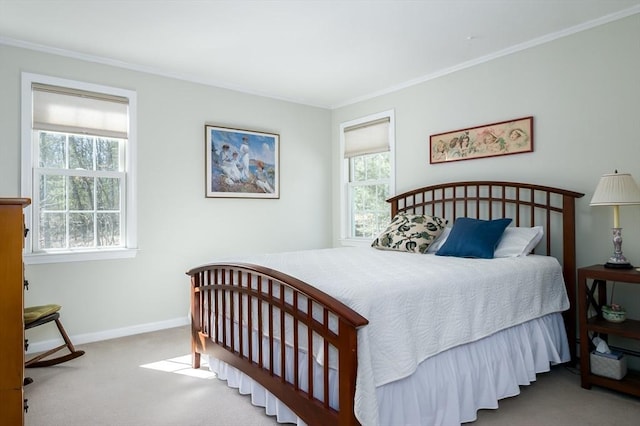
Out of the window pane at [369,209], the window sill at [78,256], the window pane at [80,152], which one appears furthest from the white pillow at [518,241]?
the window pane at [80,152]

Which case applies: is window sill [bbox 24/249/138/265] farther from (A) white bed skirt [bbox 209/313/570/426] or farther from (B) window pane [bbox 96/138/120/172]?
(A) white bed skirt [bbox 209/313/570/426]

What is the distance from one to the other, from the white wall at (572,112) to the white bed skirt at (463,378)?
77 cm

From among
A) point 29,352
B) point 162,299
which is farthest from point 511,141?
point 29,352

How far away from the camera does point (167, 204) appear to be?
3939 millimetres

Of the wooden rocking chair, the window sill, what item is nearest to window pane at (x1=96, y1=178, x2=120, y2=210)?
the window sill

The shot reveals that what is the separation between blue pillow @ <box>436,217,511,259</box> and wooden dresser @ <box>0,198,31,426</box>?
2652 millimetres

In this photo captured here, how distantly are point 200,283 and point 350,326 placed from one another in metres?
1.61

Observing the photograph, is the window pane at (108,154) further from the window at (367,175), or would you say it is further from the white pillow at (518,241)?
the white pillow at (518,241)

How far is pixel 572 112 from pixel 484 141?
72cm

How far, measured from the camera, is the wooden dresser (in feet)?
4.83

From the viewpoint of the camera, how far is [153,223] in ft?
12.6

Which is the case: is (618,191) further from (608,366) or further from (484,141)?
(484,141)

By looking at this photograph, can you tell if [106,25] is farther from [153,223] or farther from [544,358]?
[544,358]

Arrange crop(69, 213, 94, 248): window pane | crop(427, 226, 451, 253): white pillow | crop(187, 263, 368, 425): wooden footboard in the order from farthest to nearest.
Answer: crop(69, 213, 94, 248): window pane
crop(427, 226, 451, 253): white pillow
crop(187, 263, 368, 425): wooden footboard
